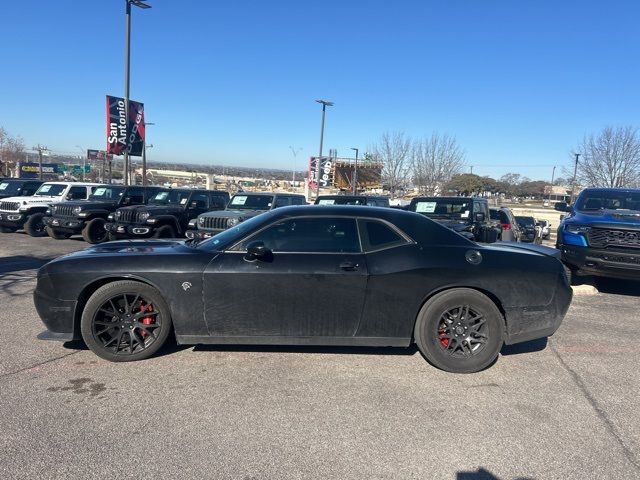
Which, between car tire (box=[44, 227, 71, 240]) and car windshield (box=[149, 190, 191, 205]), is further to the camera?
car windshield (box=[149, 190, 191, 205])

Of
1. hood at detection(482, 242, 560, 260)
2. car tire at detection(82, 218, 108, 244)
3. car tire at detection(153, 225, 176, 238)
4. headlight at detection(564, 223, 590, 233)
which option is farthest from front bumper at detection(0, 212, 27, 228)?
headlight at detection(564, 223, 590, 233)

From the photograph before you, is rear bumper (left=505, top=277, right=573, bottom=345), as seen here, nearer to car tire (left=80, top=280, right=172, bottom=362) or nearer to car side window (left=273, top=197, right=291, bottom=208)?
car tire (left=80, top=280, right=172, bottom=362)

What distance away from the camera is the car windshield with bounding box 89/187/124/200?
15.9m

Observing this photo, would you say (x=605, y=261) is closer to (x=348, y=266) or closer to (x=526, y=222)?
(x=348, y=266)

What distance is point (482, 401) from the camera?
383cm

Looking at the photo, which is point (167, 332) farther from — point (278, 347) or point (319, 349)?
point (319, 349)

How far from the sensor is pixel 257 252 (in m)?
4.28

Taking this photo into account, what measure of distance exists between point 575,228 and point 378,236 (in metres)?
5.15

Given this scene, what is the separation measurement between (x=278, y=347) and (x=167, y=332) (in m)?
1.13

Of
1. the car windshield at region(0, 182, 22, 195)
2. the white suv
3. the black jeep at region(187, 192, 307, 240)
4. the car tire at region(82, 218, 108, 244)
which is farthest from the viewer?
the car windshield at region(0, 182, 22, 195)

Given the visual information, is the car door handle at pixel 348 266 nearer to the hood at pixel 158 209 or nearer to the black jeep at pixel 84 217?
the hood at pixel 158 209

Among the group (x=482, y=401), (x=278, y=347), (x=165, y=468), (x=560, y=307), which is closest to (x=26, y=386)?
(x=165, y=468)

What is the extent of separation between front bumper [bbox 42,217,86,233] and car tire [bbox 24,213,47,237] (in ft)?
4.57

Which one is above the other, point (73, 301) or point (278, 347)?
point (73, 301)
